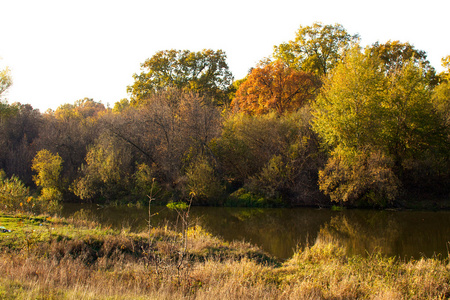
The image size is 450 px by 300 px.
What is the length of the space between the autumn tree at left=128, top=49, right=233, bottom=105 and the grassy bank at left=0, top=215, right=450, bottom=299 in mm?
30928

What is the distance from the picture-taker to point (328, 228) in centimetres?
1828

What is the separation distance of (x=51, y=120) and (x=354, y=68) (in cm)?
3479

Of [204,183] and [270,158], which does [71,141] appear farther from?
[270,158]

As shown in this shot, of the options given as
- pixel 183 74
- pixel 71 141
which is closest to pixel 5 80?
pixel 71 141

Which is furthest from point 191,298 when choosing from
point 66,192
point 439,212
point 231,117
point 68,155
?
point 68,155

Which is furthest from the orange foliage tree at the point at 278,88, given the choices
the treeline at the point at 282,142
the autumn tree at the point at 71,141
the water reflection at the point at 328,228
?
the autumn tree at the point at 71,141

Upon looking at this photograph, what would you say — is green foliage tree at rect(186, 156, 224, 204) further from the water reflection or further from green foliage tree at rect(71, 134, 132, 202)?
green foliage tree at rect(71, 134, 132, 202)

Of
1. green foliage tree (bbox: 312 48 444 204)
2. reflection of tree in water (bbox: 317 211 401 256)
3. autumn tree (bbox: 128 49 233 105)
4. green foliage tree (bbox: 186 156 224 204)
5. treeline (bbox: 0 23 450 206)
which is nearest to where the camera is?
Result: reflection of tree in water (bbox: 317 211 401 256)

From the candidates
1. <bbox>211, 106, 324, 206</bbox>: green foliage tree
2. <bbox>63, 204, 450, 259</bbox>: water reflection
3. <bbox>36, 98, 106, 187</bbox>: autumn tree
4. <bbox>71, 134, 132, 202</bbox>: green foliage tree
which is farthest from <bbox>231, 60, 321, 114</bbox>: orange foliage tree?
<bbox>36, 98, 106, 187</bbox>: autumn tree

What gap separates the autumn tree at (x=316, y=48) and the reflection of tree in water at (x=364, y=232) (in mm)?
20890

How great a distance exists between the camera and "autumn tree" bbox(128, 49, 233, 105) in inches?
1639

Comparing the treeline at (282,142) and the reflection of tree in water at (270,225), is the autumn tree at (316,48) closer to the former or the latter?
the treeline at (282,142)

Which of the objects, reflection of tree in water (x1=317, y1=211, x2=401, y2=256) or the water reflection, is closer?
reflection of tree in water (x1=317, y1=211, x2=401, y2=256)

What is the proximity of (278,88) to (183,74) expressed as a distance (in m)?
13.1
